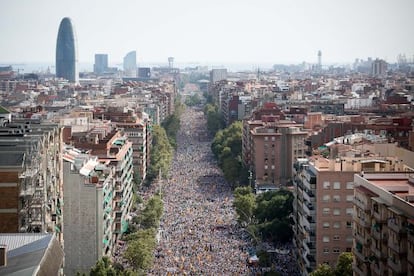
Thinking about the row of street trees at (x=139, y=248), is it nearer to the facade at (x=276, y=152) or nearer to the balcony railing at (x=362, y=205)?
the balcony railing at (x=362, y=205)

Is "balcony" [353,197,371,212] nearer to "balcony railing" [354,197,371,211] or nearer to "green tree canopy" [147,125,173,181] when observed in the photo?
"balcony railing" [354,197,371,211]

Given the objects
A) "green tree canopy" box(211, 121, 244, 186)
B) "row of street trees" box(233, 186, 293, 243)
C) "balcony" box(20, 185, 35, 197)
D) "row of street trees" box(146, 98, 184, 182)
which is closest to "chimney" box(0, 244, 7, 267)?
"balcony" box(20, 185, 35, 197)

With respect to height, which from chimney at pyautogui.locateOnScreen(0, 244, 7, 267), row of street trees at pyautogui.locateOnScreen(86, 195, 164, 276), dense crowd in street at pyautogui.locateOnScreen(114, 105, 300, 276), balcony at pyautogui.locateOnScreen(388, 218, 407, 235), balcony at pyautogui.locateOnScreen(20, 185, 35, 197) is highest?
balcony at pyautogui.locateOnScreen(20, 185, 35, 197)

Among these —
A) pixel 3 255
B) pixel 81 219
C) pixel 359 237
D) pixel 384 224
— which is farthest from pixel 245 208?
pixel 3 255

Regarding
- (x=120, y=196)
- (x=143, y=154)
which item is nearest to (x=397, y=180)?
(x=120, y=196)

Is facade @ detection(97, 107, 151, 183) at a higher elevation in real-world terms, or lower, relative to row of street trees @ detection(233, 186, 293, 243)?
higher

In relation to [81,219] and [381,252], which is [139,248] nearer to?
[81,219]
